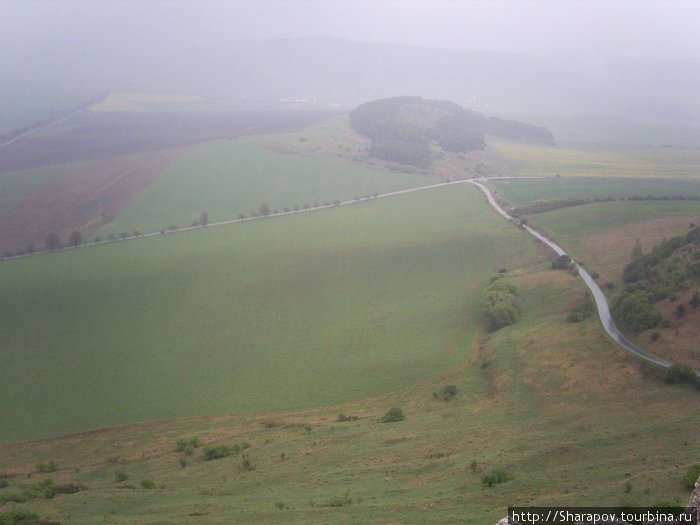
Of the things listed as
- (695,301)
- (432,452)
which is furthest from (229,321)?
(695,301)

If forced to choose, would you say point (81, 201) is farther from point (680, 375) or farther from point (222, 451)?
point (680, 375)

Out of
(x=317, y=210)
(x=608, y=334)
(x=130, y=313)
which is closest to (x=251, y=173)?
(x=317, y=210)

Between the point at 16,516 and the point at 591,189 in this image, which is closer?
the point at 16,516

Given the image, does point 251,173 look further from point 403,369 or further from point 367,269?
point 403,369

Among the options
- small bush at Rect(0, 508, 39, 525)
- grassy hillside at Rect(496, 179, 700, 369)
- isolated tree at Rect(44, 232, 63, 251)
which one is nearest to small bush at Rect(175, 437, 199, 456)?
small bush at Rect(0, 508, 39, 525)

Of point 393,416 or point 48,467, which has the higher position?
point 393,416

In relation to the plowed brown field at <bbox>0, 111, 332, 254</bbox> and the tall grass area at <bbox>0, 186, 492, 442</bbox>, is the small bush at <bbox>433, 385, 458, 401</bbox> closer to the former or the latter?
the tall grass area at <bbox>0, 186, 492, 442</bbox>
